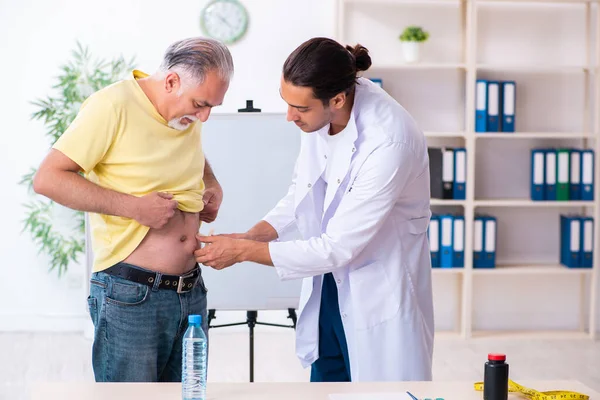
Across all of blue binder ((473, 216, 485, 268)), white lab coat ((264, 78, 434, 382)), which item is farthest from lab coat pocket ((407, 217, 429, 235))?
blue binder ((473, 216, 485, 268))

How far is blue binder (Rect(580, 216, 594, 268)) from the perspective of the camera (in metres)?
4.78

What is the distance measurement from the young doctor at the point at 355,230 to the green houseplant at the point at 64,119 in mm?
2591

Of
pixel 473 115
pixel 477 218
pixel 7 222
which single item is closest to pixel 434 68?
pixel 473 115

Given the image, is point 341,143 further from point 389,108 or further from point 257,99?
point 257,99

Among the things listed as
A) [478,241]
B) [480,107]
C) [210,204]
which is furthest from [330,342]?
[480,107]

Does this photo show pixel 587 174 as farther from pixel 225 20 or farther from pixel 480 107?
pixel 225 20

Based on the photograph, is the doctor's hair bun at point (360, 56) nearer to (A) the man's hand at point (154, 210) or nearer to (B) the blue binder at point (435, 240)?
(A) the man's hand at point (154, 210)

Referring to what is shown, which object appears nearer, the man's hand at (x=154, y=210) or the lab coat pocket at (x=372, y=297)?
the man's hand at (x=154, y=210)

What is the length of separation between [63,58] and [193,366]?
3.48 m

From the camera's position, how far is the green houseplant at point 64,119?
4.62 meters

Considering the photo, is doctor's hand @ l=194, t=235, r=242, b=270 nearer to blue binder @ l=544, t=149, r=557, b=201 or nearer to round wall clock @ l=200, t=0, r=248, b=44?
round wall clock @ l=200, t=0, r=248, b=44

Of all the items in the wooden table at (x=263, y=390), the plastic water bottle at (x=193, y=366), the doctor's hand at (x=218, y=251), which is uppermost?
the doctor's hand at (x=218, y=251)

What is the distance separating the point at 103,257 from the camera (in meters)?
2.02

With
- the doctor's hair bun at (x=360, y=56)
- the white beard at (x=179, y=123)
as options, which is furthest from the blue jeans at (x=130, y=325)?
the doctor's hair bun at (x=360, y=56)
